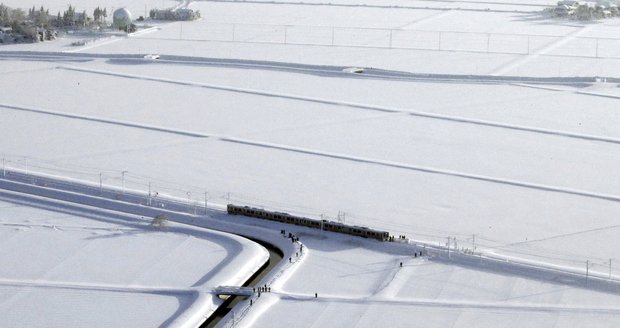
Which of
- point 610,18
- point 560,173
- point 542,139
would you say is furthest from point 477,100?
point 610,18

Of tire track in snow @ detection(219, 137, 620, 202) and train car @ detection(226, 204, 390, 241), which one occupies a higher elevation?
tire track in snow @ detection(219, 137, 620, 202)

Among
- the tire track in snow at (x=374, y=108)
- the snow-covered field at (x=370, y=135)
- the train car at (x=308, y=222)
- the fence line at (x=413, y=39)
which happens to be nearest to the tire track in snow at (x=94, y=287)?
the snow-covered field at (x=370, y=135)

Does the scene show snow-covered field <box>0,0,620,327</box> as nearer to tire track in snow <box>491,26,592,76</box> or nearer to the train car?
tire track in snow <box>491,26,592,76</box>

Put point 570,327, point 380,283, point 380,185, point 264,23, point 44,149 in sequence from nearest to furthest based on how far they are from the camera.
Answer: point 570,327 → point 380,283 → point 380,185 → point 44,149 → point 264,23

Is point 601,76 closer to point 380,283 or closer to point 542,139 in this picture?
point 542,139

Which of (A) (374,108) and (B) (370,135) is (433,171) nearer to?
(B) (370,135)

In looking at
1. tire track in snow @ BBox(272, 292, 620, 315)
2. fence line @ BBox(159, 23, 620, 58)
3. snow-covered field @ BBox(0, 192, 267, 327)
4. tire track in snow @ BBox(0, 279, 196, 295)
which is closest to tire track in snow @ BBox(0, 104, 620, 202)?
snow-covered field @ BBox(0, 192, 267, 327)
